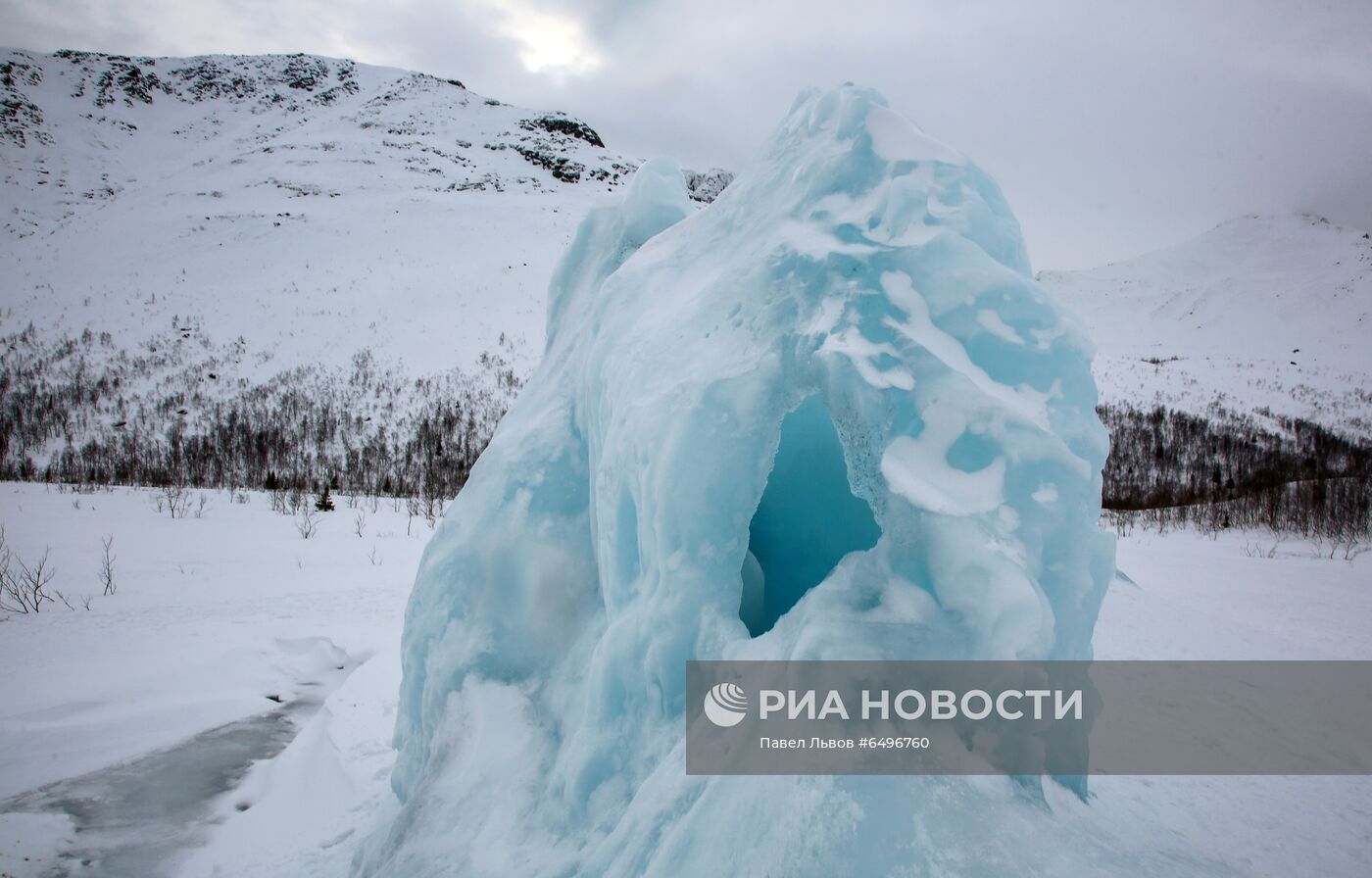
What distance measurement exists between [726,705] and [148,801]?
401 cm

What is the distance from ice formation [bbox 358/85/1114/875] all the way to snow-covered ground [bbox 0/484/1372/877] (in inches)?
28.0

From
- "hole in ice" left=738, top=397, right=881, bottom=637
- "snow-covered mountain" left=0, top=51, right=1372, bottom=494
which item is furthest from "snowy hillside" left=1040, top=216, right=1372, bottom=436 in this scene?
"hole in ice" left=738, top=397, right=881, bottom=637

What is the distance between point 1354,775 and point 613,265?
4762 millimetres

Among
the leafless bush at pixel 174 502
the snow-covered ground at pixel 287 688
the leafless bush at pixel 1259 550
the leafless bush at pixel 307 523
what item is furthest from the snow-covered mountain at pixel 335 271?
the leafless bush at pixel 1259 550

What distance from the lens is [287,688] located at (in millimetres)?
5391

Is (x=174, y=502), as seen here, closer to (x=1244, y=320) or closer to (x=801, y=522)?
(x=801, y=522)

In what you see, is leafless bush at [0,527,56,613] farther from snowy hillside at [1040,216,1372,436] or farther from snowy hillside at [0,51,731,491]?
snowy hillside at [1040,216,1372,436]

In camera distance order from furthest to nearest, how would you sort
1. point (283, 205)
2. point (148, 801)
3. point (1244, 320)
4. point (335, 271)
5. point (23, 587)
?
point (1244, 320)
point (283, 205)
point (335, 271)
point (23, 587)
point (148, 801)

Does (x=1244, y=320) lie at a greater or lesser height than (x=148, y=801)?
greater

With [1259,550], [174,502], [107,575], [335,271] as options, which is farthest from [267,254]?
[1259,550]

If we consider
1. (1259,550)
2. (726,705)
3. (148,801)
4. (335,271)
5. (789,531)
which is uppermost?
(335,271)

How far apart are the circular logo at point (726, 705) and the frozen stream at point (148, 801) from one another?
129 inches

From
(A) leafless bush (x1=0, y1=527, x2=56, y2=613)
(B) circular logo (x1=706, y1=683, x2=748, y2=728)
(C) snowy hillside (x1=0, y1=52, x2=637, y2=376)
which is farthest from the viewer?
(C) snowy hillside (x1=0, y1=52, x2=637, y2=376)

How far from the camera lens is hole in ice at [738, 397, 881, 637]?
2.82 metres
